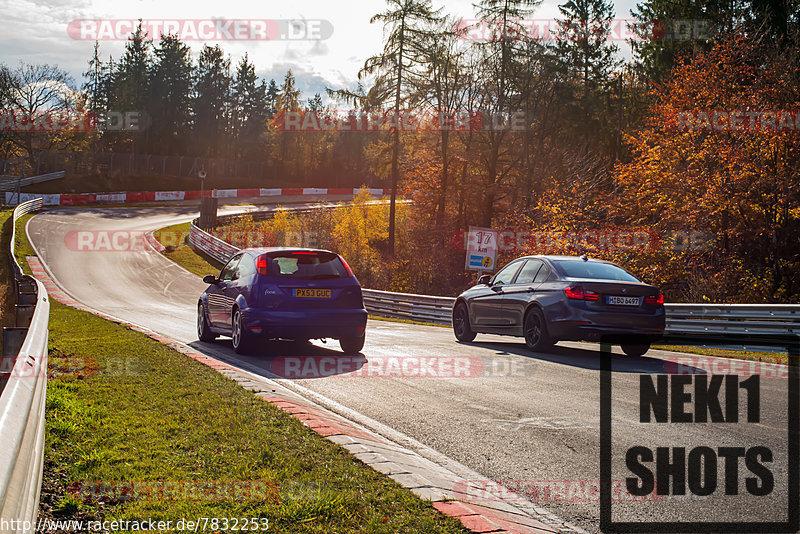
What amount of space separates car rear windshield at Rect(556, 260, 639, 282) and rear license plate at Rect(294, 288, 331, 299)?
13.0ft

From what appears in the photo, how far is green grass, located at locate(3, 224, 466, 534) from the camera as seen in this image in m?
3.88

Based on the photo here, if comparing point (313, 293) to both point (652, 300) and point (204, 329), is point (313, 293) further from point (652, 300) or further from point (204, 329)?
point (652, 300)

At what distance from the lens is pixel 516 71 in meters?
45.4

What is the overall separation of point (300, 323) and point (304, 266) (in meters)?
0.97

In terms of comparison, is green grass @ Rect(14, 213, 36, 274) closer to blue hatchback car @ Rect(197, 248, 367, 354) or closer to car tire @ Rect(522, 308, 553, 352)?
blue hatchback car @ Rect(197, 248, 367, 354)

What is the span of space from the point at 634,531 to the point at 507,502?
2.54 feet

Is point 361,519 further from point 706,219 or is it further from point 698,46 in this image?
point 698,46

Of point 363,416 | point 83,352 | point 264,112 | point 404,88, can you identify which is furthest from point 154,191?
point 363,416

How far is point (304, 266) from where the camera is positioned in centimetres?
1162

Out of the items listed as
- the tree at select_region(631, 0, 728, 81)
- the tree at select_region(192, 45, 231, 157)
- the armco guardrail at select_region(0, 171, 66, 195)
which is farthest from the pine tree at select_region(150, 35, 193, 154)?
the tree at select_region(631, 0, 728, 81)

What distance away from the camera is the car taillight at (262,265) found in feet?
37.6

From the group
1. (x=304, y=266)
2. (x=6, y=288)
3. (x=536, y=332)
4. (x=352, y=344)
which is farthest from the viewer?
(x=6, y=288)

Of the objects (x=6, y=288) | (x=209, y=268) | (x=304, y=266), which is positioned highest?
(x=304, y=266)

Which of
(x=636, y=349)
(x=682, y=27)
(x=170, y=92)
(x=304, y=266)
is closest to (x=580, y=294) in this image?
(x=636, y=349)
